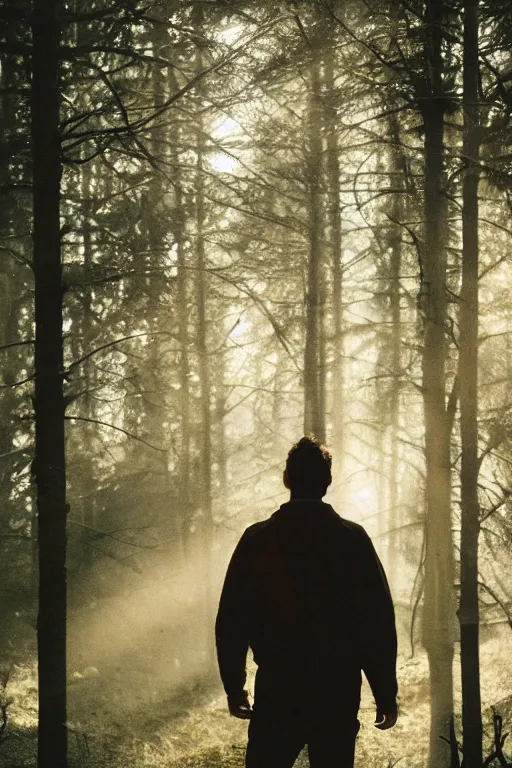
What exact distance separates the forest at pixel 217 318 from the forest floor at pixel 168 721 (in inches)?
3.0

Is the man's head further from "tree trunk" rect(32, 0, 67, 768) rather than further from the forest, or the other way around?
"tree trunk" rect(32, 0, 67, 768)

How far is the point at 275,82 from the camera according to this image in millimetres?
6535

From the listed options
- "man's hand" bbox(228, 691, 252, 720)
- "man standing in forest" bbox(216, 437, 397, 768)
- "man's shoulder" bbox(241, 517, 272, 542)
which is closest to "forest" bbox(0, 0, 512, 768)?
"man's shoulder" bbox(241, 517, 272, 542)

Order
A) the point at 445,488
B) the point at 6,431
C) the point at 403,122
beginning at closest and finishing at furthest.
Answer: the point at 445,488, the point at 403,122, the point at 6,431

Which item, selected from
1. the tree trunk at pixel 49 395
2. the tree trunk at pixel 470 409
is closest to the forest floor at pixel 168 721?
the tree trunk at pixel 470 409

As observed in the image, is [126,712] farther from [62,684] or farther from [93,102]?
[93,102]

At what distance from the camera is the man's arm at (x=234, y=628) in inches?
139

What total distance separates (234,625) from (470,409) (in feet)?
14.5

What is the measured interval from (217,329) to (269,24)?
12416mm

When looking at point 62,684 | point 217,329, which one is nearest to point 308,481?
point 62,684

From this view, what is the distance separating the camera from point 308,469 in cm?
355

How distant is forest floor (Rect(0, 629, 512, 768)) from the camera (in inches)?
364

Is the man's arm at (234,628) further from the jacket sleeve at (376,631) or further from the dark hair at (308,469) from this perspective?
the jacket sleeve at (376,631)

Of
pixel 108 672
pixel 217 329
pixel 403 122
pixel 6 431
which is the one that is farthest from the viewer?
pixel 217 329
